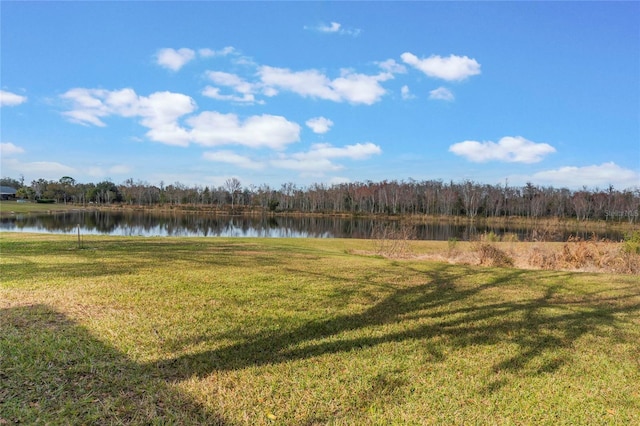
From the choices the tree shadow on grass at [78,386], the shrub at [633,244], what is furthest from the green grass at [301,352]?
the shrub at [633,244]

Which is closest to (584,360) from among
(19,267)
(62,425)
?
(62,425)

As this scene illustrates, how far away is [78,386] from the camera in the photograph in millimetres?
3260

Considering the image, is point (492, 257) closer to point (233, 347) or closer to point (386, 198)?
point (233, 347)

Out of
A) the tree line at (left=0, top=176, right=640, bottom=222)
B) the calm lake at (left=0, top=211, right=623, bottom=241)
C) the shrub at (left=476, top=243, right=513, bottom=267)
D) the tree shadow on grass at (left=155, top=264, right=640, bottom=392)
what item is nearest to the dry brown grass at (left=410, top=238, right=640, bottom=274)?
the shrub at (left=476, top=243, right=513, bottom=267)

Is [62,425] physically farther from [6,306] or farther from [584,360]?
[584,360]

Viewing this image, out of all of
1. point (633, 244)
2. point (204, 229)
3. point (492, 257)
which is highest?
point (633, 244)

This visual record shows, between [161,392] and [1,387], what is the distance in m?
1.39

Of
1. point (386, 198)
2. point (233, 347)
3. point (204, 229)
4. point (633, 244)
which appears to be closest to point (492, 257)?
point (633, 244)

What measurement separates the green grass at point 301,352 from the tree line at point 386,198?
8470cm

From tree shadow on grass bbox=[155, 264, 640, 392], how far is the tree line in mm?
83643

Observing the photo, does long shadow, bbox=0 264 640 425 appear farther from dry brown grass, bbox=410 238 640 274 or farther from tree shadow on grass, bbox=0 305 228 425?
dry brown grass, bbox=410 238 640 274

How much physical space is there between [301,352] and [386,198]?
90.8 metres

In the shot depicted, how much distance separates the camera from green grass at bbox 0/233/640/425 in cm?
311

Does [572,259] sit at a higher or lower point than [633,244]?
lower
